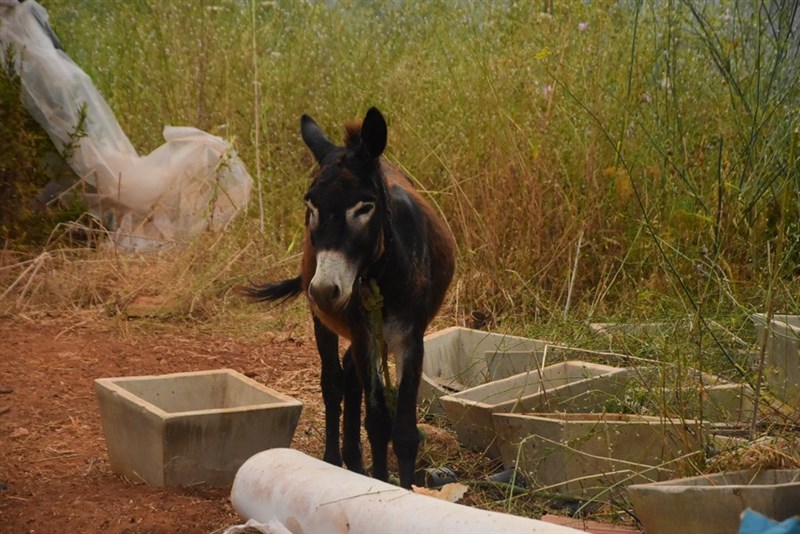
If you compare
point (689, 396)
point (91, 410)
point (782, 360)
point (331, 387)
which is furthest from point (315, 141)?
point (91, 410)

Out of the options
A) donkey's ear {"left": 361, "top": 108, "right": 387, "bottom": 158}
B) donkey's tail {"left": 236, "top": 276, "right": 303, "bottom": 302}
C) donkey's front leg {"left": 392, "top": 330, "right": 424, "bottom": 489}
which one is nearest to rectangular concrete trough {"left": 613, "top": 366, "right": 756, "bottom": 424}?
donkey's front leg {"left": 392, "top": 330, "right": 424, "bottom": 489}

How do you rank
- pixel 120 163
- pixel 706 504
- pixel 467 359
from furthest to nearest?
1. pixel 120 163
2. pixel 467 359
3. pixel 706 504

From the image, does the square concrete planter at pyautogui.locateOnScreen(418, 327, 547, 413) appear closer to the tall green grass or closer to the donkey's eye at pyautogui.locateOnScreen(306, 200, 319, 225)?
the tall green grass

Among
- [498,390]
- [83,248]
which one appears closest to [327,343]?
[498,390]

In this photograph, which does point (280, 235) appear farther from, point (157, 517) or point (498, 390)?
point (157, 517)

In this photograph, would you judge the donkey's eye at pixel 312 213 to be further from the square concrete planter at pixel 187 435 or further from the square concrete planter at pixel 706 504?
the square concrete planter at pixel 706 504

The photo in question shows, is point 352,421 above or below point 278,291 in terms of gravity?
below

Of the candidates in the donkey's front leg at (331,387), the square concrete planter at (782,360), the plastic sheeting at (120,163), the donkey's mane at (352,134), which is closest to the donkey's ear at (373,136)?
the donkey's mane at (352,134)

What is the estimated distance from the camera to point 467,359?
6.39 metres

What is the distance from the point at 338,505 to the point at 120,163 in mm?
5713

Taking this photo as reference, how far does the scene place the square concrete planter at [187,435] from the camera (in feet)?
15.4

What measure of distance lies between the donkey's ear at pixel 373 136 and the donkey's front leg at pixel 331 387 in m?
0.97

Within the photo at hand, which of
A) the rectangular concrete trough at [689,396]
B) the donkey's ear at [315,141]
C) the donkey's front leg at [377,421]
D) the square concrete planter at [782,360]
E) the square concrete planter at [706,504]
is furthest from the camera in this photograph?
the donkey's front leg at [377,421]

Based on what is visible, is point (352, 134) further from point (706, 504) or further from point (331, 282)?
point (706, 504)
